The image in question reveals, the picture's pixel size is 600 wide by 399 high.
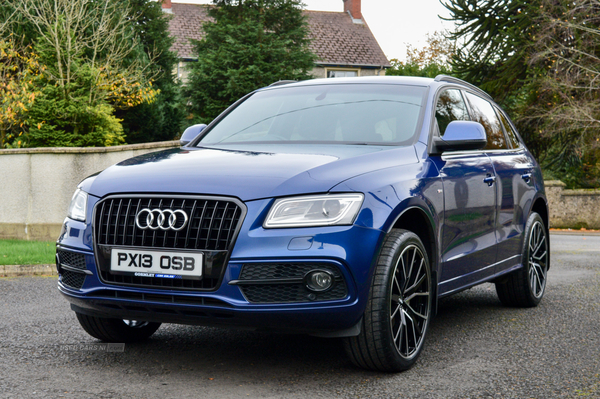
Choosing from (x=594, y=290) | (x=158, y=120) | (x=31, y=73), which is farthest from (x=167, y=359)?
(x=158, y=120)

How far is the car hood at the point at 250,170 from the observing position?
12.3 feet

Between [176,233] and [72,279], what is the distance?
80 centimetres

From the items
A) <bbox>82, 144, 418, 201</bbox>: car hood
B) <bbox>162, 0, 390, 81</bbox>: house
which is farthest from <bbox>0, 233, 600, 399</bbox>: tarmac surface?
<bbox>162, 0, 390, 81</bbox>: house

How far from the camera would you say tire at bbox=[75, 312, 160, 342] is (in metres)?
4.64

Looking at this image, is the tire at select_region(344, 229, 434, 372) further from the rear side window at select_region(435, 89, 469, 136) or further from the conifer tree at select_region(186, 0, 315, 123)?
the conifer tree at select_region(186, 0, 315, 123)

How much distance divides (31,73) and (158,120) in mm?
5880

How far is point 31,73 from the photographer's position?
18.7 metres

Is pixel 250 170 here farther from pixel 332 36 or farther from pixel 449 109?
pixel 332 36

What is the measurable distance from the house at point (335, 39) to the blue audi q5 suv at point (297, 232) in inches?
1348

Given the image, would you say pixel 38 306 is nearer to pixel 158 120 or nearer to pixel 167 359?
pixel 167 359

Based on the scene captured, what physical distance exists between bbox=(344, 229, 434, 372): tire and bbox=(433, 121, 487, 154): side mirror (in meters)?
0.83

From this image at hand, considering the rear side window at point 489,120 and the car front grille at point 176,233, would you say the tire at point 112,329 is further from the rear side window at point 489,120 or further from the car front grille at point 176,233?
the rear side window at point 489,120

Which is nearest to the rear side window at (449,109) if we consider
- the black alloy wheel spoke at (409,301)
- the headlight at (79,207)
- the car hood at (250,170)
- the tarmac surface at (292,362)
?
the car hood at (250,170)

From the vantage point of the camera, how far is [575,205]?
22.3 metres
